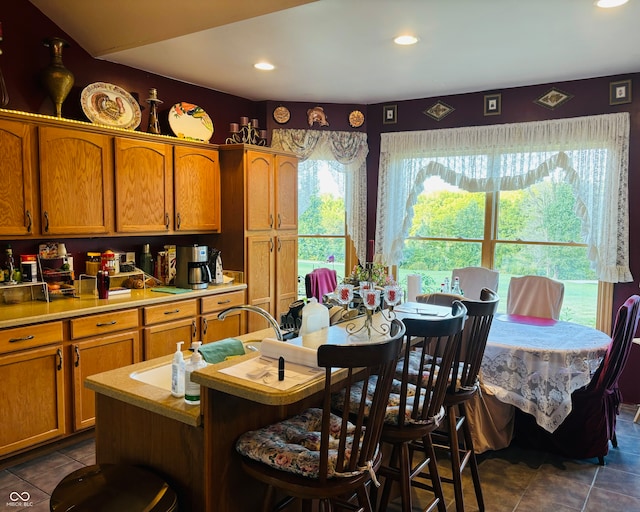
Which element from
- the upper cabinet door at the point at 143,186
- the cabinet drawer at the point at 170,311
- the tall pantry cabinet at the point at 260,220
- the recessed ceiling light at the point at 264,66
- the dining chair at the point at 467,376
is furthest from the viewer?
the tall pantry cabinet at the point at 260,220

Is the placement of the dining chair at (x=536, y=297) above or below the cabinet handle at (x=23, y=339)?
above

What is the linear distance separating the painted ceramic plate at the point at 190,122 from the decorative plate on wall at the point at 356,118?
1.46m

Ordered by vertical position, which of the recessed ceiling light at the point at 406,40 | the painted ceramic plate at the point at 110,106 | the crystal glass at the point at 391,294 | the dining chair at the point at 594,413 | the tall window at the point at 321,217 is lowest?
the dining chair at the point at 594,413

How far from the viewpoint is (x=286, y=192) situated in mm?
4801

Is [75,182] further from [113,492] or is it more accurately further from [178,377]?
[113,492]

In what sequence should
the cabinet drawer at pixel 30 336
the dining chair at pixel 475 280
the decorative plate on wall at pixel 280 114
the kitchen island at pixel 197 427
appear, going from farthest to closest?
the decorative plate on wall at pixel 280 114, the dining chair at pixel 475 280, the cabinet drawer at pixel 30 336, the kitchen island at pixel 197 427

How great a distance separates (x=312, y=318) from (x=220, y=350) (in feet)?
1.42

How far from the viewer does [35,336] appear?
2.92 metres

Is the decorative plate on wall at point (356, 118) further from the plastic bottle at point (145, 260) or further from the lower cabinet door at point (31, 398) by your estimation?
the lower cabinet door at point (31, 398)

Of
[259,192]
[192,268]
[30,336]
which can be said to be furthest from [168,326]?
[259,192]

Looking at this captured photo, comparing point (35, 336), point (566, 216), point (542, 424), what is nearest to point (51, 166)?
point (35, 336)

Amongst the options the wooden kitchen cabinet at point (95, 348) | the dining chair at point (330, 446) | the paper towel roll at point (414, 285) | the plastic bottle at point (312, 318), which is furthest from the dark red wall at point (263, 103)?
the dining chair at point (330, 446)

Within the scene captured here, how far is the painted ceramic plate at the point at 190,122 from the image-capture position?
14.0 feet

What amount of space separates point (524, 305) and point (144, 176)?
3085 millimetres
